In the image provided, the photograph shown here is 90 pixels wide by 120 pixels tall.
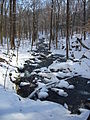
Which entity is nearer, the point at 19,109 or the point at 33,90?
the point at 19,109

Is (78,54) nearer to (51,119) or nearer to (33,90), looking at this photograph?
(33,90)

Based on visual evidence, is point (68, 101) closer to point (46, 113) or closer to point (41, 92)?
point (41, 92)

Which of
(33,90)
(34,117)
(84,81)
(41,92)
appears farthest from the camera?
(84,81)

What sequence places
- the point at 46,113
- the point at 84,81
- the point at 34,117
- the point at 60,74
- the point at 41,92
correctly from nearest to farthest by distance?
the point at 34,117 → the point at 46,113 → the point at 41,92 → the point at 84,81 → the point at 60,74

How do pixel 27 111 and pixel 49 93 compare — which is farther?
pixel 49 93

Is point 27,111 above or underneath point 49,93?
above

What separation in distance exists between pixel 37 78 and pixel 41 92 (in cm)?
351

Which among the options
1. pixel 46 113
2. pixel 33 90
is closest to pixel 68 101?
pixel 33 90

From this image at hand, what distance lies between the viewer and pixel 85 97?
37.5 feet

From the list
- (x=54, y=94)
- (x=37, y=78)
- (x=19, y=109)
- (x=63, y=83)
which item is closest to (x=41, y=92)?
(x=54, y=94)

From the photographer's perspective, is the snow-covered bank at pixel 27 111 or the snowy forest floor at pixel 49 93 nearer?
the snow-covered bank at pixel 27 111

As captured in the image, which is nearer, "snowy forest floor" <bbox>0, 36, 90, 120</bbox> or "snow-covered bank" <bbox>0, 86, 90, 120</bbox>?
"snow-covered bank" <bbox>0, 86, 90, 120</bbox>

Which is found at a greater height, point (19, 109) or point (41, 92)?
point (19, 109)

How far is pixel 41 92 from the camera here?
1141cm
